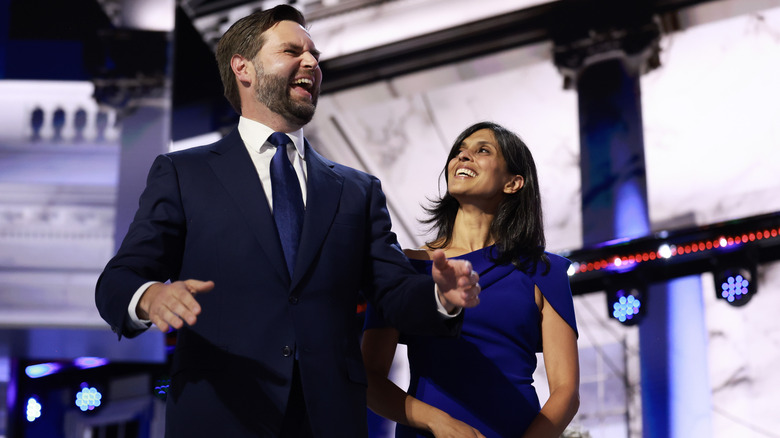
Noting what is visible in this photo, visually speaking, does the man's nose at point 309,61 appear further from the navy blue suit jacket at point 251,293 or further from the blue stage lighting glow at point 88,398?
the blue stage lighting glow at point 88,398

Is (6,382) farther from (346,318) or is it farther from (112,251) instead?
(346,318)

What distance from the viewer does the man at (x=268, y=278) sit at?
164cm

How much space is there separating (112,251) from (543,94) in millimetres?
2521

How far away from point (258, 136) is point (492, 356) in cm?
80

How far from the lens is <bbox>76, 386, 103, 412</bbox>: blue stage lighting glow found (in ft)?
18.2

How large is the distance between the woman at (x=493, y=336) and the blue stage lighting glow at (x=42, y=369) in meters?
3.84

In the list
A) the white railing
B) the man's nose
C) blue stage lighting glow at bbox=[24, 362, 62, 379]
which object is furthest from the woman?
blue stage lighting glow at bbox=[24, 362, 62, 379]

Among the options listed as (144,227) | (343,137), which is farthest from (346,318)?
(343,137)

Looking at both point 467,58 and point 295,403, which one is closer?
point 295,403

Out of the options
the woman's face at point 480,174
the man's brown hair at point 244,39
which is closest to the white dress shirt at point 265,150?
the man's brown hair at point 244,39

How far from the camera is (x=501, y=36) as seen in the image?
16.6 ft

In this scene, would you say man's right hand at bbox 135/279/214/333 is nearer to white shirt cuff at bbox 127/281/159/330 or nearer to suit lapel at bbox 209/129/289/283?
white shirt cuff at bbox 127/281/159/330

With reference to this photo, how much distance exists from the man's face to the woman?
1.94 feet

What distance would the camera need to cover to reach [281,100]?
77.8 inches
